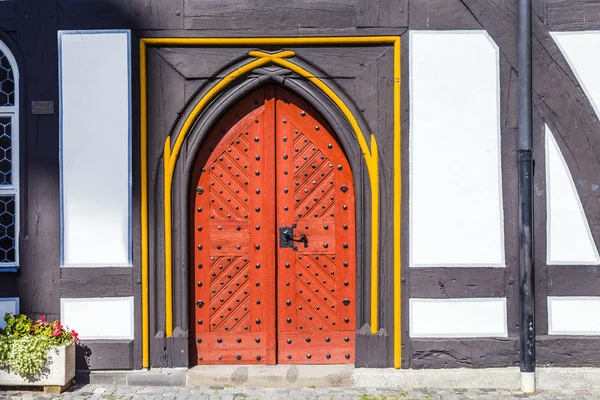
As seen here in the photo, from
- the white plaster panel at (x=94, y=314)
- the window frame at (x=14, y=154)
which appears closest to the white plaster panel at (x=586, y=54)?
the white plaster panel at (x=94, y=314)

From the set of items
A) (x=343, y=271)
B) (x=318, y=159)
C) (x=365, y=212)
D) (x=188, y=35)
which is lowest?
(x=343, y=271)

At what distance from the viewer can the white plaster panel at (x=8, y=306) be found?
5582 millimetres

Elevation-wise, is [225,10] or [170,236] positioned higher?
[225,10]

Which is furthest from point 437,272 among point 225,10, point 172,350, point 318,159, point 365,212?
point 225,10

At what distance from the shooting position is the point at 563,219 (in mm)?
5531

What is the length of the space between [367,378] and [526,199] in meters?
1.93

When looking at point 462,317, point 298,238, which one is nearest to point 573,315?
point 462,317

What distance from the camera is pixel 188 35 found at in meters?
5.52

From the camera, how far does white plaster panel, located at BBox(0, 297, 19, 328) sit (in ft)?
18.3

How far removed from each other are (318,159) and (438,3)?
5.28 feet

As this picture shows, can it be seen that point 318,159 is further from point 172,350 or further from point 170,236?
point 172,350

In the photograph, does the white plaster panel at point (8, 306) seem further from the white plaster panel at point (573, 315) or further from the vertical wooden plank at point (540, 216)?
the white plaster panel at point (573, 315)

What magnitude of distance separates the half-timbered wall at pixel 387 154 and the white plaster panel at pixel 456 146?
0.5 inches

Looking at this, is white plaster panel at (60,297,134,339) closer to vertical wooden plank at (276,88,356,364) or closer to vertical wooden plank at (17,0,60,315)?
vertical wooden plank at (17,0,60,315)
